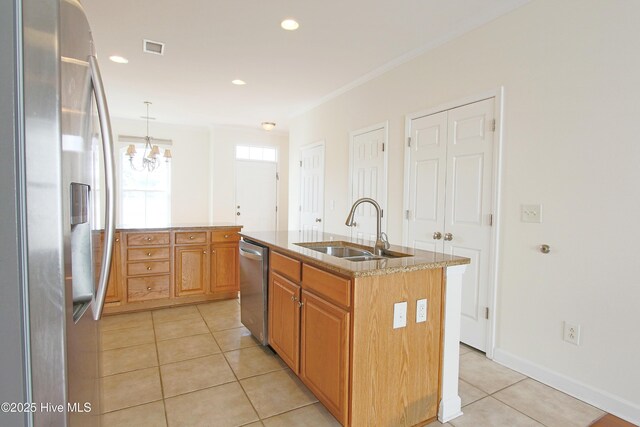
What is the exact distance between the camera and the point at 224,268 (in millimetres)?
3898

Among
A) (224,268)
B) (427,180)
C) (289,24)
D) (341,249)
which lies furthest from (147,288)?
(427,180)

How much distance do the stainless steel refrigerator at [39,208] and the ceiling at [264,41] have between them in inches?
89.2

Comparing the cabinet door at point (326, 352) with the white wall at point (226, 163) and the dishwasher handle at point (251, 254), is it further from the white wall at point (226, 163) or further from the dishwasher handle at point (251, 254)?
the white wall at point (226, 163)

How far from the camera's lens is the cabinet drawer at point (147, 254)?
346 centimetres

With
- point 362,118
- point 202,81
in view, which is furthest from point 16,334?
point 202,81

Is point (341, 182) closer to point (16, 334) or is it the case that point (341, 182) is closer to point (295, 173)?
point (295, 173)

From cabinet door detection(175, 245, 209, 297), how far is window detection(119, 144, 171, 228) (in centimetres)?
294

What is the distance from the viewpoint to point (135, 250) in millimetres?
3469

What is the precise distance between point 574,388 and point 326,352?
1.68 m

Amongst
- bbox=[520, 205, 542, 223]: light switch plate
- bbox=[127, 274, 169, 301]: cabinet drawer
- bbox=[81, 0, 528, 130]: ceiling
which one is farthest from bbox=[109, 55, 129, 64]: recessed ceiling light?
bbox=[520, 205, 542, 223]: light switch plate

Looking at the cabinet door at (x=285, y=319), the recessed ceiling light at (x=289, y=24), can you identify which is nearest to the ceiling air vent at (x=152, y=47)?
the recessed ceiling light at (x=289, y=24)

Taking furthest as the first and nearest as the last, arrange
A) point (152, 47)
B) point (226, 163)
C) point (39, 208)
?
point (226, 163), point (152, 47), point (39, 208)

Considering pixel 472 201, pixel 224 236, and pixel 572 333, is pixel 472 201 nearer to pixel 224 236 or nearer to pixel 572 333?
pixel 572 333

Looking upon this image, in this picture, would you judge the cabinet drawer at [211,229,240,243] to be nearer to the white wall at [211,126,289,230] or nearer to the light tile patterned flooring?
the light tile patterned flooring
